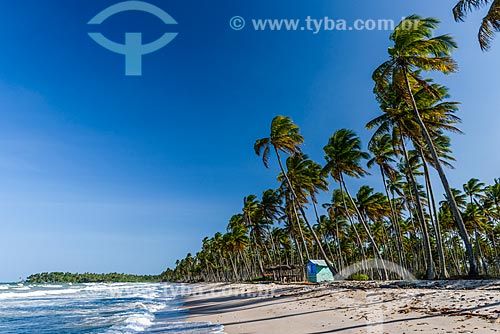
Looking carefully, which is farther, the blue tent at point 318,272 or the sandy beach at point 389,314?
the blue tent at point 318,272

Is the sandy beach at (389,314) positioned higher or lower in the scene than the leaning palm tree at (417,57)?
lower

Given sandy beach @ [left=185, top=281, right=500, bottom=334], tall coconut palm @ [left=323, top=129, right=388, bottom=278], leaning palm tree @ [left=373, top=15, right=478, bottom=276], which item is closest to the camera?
sandy beach @ [left=185, top=281, right=500, bottom=334]

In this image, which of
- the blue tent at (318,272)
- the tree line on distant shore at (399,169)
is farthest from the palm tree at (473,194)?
the blue tent at (318,272)

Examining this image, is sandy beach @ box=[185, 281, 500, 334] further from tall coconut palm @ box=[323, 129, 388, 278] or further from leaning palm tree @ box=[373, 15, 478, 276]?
tall coconut palm @ box=[323, 129, 388, 278]

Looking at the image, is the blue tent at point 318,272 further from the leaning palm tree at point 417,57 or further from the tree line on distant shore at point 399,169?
the leaning palm tree at point 417,57

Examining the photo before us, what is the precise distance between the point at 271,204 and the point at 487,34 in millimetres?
34421

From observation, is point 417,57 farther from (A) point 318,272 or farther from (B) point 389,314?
(A) point 318,272

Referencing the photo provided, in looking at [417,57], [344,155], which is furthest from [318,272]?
[417,57]

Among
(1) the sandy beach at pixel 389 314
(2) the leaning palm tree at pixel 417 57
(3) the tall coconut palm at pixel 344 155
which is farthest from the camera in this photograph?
(3) the tall coconut palm at pixel 344 155

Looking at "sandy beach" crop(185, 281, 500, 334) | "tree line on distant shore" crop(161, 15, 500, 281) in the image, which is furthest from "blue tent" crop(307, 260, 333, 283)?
"sandy beach" crop(185, 281, 500, 334)

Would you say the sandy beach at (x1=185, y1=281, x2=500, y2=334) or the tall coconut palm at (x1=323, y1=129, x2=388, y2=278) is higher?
the tall coconut palm at (x1=323, y1=129, x2=388, y2=278)

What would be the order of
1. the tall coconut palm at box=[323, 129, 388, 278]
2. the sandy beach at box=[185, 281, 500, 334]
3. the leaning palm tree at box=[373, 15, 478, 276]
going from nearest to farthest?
the sandy beach at box=[185, 281, 500, 334] < the leaning palm tree at box=[373, 15, 478, 276] < the tall coconut palm at box=[323, 129, 388, 278]

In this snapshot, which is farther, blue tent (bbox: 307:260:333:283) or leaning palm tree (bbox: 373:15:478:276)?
blue tent (bbox: 307:260:333:283)

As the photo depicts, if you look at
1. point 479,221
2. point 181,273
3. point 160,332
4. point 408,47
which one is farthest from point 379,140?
point 181,273
